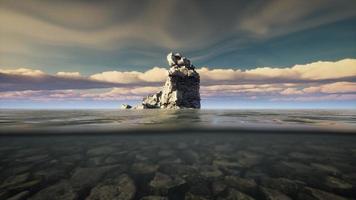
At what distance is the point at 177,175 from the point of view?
630 cm

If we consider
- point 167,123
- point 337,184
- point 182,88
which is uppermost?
point 182,88

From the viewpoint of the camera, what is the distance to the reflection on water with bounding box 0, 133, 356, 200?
4.85 m

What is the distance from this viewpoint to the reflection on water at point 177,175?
4852mm

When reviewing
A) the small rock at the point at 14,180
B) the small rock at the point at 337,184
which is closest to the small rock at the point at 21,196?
the small rock at the point at 14,180

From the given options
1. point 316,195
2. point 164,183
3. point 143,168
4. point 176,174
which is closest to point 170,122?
point 143,168

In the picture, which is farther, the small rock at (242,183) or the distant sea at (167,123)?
the distant sea at (167,123)

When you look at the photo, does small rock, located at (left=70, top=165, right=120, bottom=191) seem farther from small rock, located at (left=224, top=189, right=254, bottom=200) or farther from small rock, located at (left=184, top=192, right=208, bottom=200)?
small rock, located at (left=224, top=189, right=254, bottom=200)

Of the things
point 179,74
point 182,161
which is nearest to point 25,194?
point 182,161

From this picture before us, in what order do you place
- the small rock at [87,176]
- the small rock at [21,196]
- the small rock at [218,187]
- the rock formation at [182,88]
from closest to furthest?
the small rock at [21,196]
the small rock at [218,187]
the small rock at [87,176]
the rock formation at [182,88]

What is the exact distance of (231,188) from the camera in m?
5.19

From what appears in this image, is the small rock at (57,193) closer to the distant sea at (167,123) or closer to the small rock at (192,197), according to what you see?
the small rock at (192,197)

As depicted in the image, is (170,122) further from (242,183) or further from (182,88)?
(182,88)

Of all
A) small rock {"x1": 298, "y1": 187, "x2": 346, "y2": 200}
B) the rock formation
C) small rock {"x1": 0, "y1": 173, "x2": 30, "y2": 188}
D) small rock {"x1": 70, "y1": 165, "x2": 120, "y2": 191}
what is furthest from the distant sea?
the rock formation

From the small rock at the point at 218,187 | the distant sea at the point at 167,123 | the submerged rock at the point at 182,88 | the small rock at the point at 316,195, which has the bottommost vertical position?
the small rock at the point at 316,195
